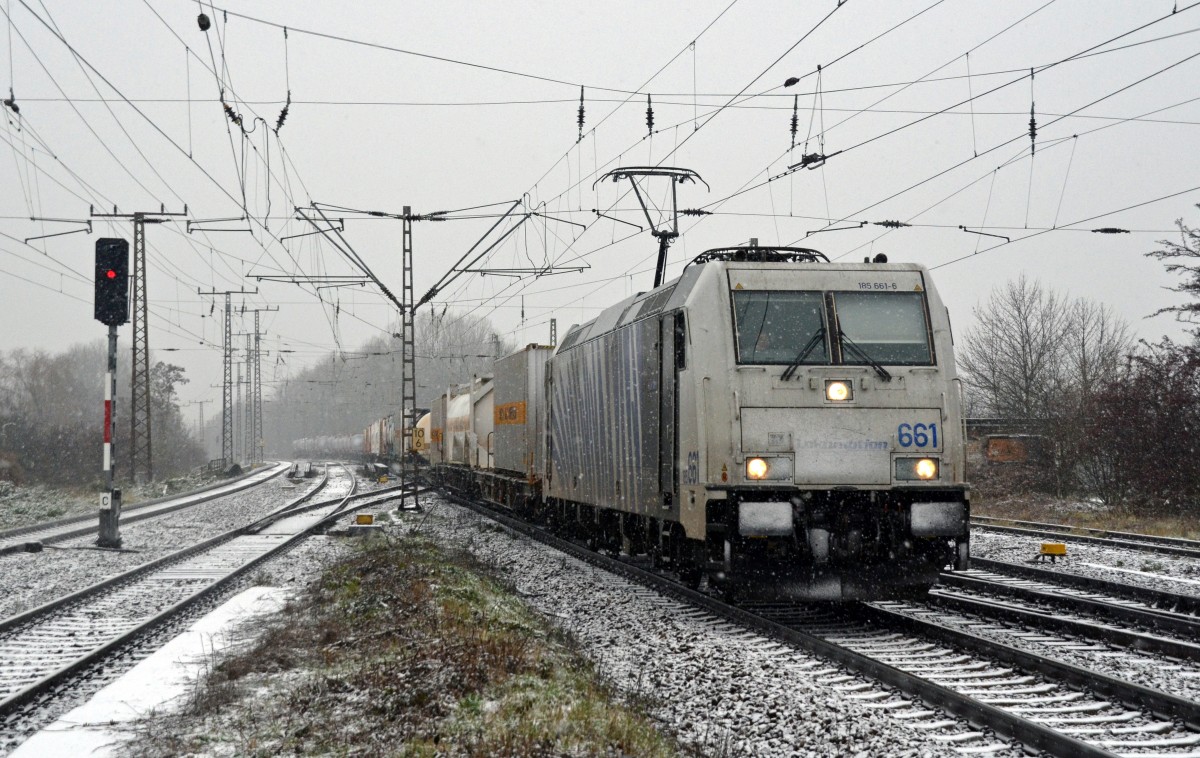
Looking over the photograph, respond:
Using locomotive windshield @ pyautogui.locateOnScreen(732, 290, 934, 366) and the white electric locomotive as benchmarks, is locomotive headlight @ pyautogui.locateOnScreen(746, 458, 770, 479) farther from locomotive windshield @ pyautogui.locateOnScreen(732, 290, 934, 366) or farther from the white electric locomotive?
locomotive windshield @ pyautogui.locateOnScreen(732, 290, 934, 366)

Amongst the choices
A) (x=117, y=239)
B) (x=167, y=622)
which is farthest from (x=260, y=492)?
(x=167, y=622)

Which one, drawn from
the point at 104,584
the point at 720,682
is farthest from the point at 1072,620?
the point at 104,584

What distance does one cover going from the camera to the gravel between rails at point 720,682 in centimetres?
582

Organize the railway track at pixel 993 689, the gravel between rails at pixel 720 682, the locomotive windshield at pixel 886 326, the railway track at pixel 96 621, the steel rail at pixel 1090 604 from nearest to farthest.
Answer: the railway track at pixel 993 689 < the gravel between rails at pixel 720 682 < the railway track at pixel 96 621 < the steel rail at pixel 1090 604 < the locomotive windshield at pixel 886 326

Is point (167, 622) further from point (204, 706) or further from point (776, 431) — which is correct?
point (776, 431)

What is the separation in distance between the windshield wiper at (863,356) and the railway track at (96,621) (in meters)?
6.95

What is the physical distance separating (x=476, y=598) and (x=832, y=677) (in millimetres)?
4239

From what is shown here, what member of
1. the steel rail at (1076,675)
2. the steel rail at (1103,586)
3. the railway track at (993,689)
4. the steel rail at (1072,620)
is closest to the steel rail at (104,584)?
the railway track at (993,689)

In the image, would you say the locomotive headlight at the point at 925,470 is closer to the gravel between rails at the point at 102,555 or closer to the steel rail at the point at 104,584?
the steel rail at the point at 104,584

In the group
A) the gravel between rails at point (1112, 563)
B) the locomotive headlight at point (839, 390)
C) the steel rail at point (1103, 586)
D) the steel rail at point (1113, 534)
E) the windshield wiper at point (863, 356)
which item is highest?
the windshield wiper at point (863, 356)

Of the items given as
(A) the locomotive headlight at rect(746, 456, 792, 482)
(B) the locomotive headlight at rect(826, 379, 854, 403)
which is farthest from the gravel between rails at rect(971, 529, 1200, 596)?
(A) the locomotive headlight at rect(746, 456, 792, 482)

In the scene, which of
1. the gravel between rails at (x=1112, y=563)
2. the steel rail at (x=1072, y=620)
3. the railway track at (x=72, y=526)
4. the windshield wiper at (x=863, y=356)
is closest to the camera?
the steel rail at (x=1072, y=620)

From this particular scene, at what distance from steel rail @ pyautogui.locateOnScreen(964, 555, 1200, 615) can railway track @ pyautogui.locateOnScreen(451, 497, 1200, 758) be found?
253 centimetres

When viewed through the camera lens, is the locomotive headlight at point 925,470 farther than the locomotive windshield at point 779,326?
No
